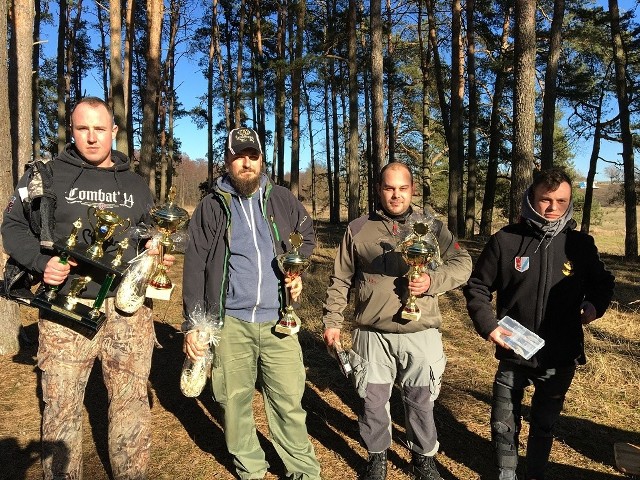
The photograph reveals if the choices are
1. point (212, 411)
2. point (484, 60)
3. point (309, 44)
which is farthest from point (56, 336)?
point (309, 44)

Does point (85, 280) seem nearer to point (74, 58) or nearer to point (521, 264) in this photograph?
point (521, 264)

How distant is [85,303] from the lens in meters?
2.68

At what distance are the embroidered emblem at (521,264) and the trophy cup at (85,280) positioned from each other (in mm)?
2377

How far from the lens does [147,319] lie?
9.43 ft

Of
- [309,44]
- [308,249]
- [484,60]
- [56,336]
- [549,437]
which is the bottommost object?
[549,437]

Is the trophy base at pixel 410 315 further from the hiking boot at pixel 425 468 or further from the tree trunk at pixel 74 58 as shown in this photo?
the tree trunk at pixel 74 58

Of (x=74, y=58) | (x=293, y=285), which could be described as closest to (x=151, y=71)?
(x=293, y=285)

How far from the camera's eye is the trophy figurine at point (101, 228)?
257 centimetres

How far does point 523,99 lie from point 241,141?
561 centimetres

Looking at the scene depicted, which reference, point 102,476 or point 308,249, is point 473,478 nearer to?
point 308,249

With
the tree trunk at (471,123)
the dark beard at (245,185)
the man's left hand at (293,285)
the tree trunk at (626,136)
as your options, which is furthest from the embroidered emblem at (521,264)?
the tree trunk at (471,123)

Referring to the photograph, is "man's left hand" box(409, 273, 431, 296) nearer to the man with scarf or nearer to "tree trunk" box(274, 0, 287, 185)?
the man with scarf

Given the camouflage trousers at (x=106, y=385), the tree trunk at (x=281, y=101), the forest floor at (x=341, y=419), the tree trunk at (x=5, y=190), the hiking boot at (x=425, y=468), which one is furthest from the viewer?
the tree trunk at (x=281, y=101)

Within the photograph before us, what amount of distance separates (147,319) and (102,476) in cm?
125
